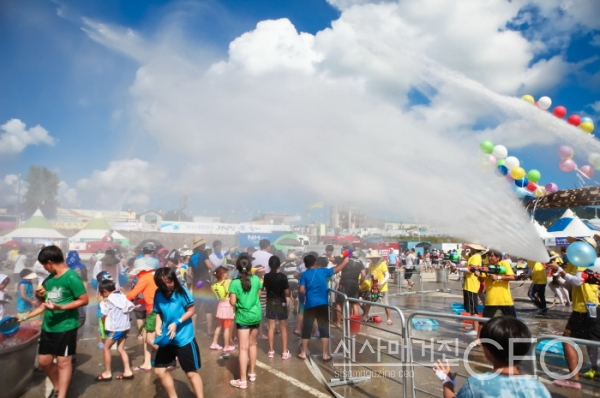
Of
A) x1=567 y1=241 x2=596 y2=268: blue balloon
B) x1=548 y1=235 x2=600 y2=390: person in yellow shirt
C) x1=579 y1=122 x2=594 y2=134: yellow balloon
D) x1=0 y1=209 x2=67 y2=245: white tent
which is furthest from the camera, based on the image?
x1=0 y1=209 x2=67 y2=245: white tent

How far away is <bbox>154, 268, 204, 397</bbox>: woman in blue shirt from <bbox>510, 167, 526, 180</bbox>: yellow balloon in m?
13.0

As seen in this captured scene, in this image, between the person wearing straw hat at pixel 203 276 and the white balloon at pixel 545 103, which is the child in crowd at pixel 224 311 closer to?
the person wearing straw hat at pixel 203 276

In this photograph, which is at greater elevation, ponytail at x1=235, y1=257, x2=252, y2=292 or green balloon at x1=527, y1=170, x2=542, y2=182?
green balloon at x1=527, y1=170, x2=542, y2=182

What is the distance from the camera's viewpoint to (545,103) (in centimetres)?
1275

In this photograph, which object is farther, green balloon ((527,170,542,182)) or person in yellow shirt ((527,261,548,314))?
green balloon ((527,170,542,182))

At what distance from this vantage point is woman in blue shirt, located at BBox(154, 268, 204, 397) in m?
3.81

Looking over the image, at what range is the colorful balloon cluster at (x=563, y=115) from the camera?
483 inches

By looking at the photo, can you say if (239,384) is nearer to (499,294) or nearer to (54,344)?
(54,344)

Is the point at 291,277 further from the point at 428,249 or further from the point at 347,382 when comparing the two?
the point at 428,249

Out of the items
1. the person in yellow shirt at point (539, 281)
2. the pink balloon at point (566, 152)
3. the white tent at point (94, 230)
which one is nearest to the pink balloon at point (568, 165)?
the pink balloon at point (566, 152)

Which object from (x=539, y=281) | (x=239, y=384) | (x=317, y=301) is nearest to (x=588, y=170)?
(x=539, y=281)

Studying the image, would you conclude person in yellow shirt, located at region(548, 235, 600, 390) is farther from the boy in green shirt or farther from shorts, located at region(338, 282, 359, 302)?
the boy in green shirt

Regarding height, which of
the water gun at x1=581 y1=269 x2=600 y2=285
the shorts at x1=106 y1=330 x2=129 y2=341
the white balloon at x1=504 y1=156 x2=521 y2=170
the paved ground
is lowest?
the paved ground

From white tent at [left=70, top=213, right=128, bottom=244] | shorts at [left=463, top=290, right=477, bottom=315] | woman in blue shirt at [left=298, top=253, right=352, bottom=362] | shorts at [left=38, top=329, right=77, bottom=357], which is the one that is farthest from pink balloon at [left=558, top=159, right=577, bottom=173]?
Answer: white tent at [left=70, top=213, right=128, bottom=244]
